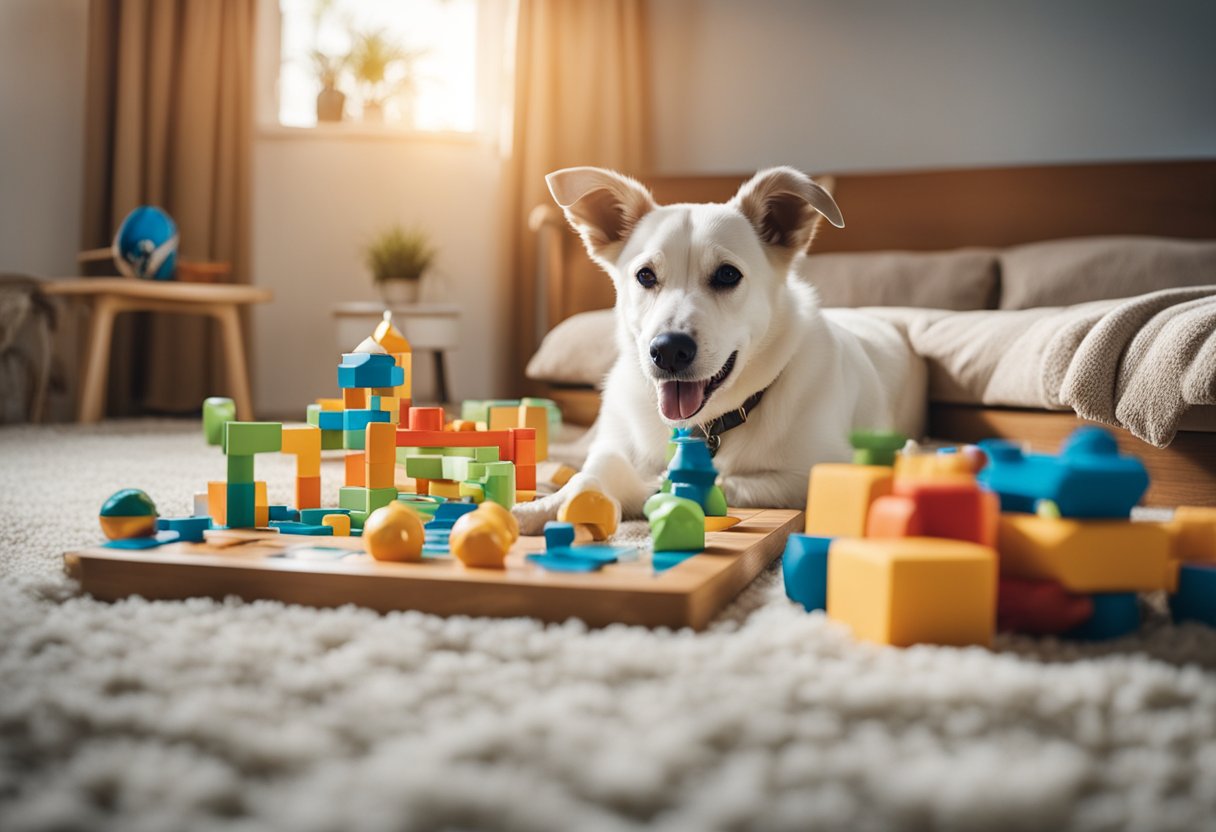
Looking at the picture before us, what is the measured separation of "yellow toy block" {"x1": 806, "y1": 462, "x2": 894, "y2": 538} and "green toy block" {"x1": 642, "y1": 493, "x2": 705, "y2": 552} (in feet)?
0.47

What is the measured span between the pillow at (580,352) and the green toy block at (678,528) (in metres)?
2.00

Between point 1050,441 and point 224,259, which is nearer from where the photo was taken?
point 1050,441

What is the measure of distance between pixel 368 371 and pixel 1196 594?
1.11 meters

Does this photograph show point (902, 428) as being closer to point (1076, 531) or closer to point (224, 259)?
point (1076, 531)

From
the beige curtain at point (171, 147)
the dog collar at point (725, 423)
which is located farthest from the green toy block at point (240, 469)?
the beige curtain at point (171, 147)

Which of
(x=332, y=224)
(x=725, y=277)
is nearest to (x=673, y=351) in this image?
(x=725, y=277)

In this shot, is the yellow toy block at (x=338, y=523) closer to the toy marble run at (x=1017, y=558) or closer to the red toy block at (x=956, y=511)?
the toy marble run at (x=1017, y=558)

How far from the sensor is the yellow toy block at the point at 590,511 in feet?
4.69

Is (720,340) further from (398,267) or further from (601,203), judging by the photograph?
(398,267)

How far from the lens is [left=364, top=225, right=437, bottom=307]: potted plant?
475 centimetres

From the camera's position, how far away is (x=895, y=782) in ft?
2.25

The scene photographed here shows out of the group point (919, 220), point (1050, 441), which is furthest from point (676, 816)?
point (919, 220)

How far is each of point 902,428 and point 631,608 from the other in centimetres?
180

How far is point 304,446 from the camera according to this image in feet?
5.04
